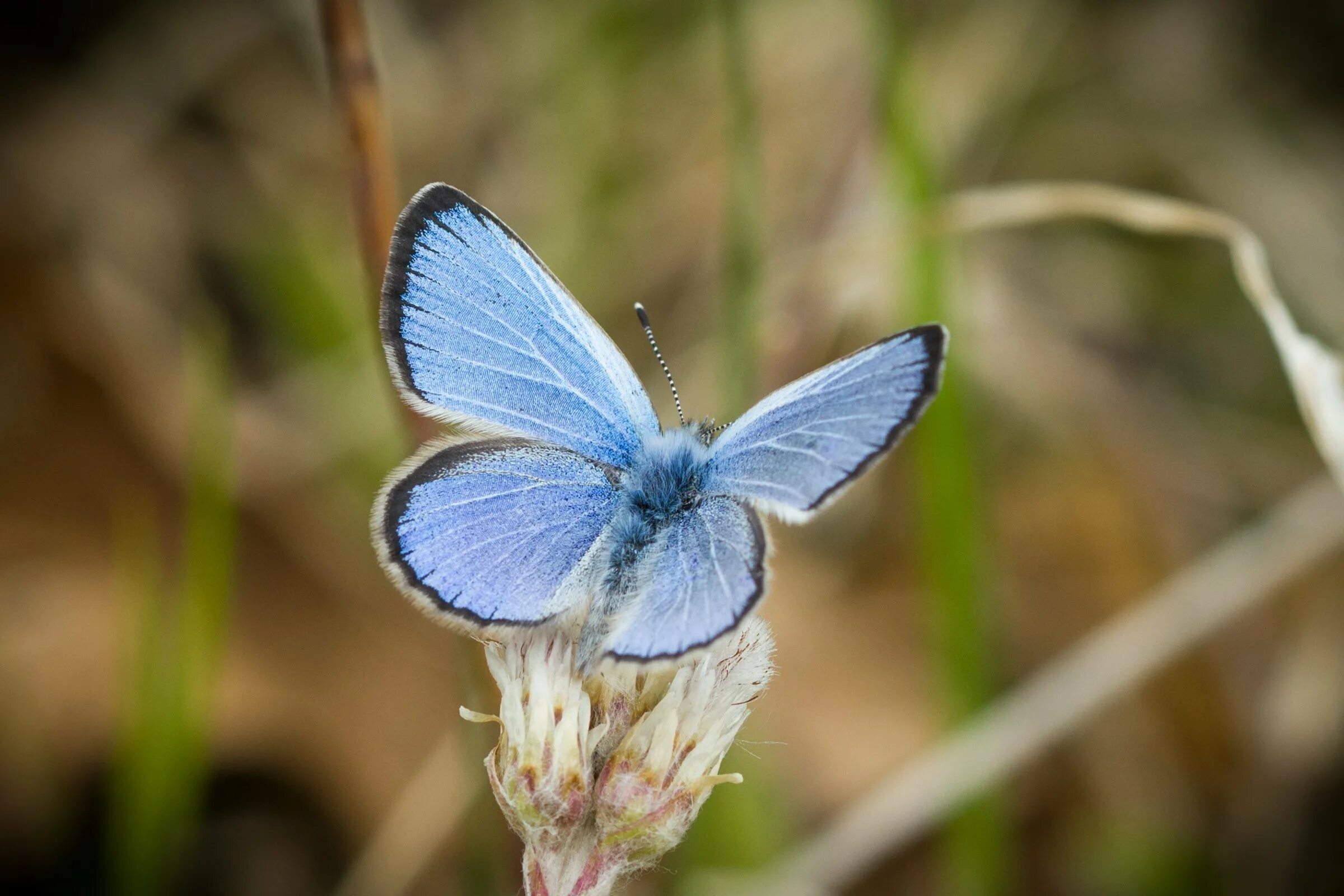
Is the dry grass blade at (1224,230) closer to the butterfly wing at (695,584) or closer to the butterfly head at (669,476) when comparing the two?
the butterfly head at (669,476)

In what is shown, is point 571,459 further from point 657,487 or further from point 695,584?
point 695,584

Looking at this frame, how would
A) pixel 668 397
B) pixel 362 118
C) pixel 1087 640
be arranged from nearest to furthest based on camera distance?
pixel 362 118
pixel 1087 640
pixel 668 397

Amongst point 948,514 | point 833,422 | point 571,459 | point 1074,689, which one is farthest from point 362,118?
point 1074,689

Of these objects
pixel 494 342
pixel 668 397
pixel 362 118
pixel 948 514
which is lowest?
pixel 948 514

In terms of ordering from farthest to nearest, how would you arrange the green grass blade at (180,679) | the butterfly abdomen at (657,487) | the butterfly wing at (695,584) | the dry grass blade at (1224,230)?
1. the green grass blade at (180,679)
2. the dry grass blade at (1224,230)
3. the butterfly abdomen at (657,487)
4. the butterfly wing at (695,584)

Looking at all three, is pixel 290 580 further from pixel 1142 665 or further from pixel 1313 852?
pixel 1313 852

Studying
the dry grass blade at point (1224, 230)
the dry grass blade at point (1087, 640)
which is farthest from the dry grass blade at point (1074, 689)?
the dry grass blade at point (1224, 230)

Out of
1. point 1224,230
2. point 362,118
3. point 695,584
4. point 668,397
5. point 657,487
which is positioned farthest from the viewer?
point 668,397

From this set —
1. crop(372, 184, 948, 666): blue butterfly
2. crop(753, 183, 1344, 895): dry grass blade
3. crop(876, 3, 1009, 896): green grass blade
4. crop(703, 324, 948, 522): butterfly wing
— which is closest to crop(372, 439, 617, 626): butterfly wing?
crop(372, 184, 948, 666): blue butterfly
